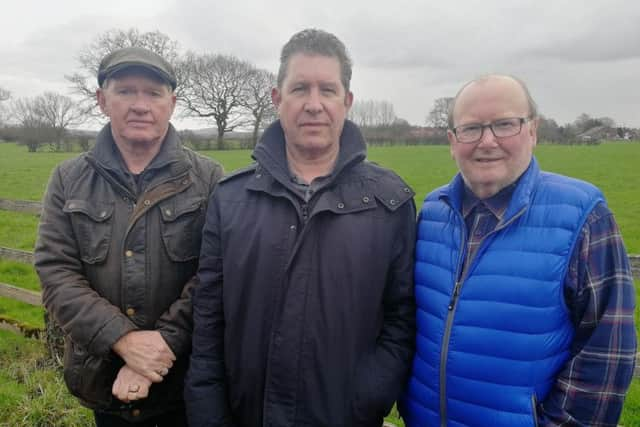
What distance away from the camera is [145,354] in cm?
240

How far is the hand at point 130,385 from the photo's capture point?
7.77 feet

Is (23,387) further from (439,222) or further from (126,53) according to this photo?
(439,222)

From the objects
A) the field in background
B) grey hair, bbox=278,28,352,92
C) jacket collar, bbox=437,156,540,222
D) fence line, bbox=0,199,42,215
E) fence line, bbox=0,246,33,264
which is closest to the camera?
jacket collar, bbox=437,156,540,222

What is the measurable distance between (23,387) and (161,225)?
2807mm

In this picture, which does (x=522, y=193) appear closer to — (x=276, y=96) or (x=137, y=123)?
(x=276, y=96)

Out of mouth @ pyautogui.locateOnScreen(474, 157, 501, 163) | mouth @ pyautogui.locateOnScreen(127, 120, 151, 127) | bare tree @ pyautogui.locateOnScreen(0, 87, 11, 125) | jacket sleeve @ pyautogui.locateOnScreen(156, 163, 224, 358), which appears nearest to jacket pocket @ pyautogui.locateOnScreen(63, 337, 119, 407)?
jacket sleeve @ pyautogui.locateOnScreen(156, 163, 224, 358)

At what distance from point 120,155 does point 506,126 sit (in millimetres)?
2030

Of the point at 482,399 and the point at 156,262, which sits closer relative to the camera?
the point at 482,399

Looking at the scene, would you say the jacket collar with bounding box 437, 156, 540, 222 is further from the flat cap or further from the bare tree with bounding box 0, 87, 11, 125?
the bare tree with bounding box 0, 87, 11, 125

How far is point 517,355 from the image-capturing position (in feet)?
6.54

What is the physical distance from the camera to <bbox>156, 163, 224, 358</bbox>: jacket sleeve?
2.49 m

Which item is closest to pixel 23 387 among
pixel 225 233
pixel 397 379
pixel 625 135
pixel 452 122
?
pixel 225 233

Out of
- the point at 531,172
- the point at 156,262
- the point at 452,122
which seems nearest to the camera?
the point at 531,172

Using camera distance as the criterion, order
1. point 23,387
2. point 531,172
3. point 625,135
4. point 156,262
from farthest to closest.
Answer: point 625,135 < point 23,387 < point 156,262 < point 531,172
